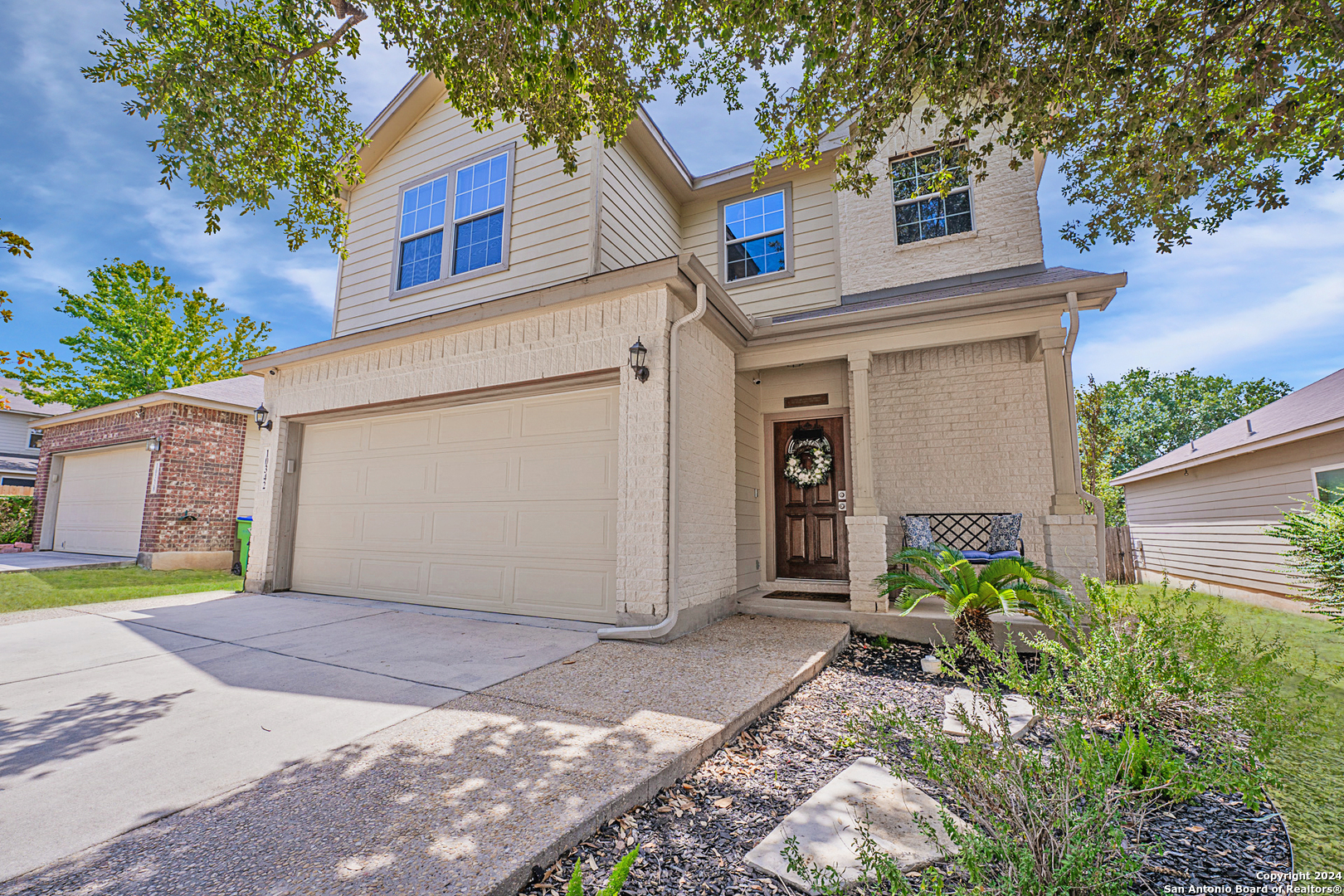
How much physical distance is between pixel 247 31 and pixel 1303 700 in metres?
8.66

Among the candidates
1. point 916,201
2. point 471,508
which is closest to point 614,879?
point 471,508

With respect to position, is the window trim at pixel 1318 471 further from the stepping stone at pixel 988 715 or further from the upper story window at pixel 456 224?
the upper story window at pixel 456 224

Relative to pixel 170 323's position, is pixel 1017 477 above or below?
below

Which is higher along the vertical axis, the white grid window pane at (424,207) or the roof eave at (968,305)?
the white grid window pane at (424,207)

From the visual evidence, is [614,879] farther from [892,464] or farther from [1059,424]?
[892,464]

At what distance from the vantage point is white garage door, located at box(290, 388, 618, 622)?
17.4ft

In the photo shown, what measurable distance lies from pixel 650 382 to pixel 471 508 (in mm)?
2557

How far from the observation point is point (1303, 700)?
12.1 feet

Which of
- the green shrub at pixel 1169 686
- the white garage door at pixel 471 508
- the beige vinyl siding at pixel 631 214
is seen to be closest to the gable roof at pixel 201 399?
the white garage door at pixel 471 508

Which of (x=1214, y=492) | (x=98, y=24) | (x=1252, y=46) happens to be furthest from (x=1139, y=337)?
(x=98, y=24)

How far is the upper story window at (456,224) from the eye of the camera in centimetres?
677

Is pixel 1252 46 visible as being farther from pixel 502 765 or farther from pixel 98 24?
pixel 98 24

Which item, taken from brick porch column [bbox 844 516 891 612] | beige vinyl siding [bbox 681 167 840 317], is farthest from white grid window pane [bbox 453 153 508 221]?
brick porch column [bbox 844 516 891 612]

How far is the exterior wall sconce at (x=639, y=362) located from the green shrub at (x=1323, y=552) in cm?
679
